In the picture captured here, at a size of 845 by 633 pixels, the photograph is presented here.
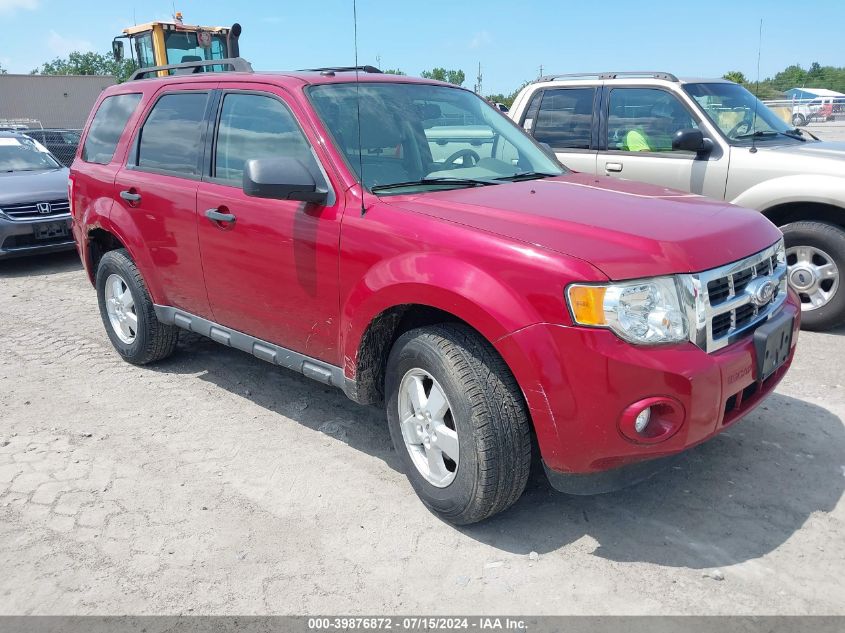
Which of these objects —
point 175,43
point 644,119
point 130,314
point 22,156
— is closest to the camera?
point 130,314

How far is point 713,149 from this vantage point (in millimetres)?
6109

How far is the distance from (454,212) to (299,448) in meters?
1.69

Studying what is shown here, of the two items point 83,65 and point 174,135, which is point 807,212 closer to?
point 174,135

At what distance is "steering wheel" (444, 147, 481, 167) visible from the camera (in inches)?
155

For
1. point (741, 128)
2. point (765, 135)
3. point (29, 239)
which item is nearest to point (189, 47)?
point (29, 239)

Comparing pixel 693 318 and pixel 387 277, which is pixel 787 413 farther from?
pixel 387 277

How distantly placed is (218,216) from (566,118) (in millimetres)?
4120

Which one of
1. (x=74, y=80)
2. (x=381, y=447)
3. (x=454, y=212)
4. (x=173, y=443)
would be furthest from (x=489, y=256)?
(x=74, y=80)

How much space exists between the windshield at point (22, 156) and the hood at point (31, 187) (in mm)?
307

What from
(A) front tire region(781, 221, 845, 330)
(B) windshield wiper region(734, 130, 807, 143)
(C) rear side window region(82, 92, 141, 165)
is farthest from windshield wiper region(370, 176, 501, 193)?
(B) windshield wiper region(734, 130, 807, 143)

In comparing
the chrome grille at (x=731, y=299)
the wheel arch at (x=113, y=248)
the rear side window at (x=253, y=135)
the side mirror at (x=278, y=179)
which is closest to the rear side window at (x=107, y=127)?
the wheel arch at (x=113, y=248)

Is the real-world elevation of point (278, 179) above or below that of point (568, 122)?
below

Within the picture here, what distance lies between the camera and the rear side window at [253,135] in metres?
3.77

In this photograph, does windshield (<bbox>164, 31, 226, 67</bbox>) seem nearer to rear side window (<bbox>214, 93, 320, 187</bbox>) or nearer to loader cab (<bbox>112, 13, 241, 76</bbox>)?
loader cab (<bbox>112, 13, 241, 76</bbox>)
